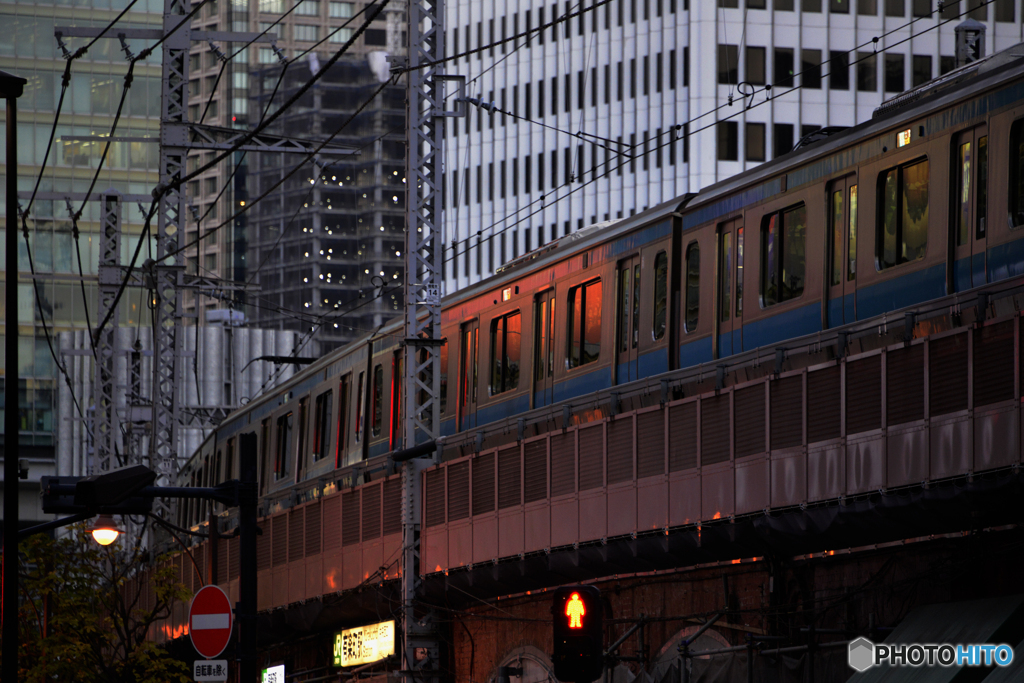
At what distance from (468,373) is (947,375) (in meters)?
12.3

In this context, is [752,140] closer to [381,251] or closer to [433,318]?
[381,251]

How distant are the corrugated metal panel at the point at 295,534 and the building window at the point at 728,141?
55534 millimetres

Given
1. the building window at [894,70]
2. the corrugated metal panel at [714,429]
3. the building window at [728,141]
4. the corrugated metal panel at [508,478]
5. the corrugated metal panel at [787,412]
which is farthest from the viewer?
the building window at [728,141]

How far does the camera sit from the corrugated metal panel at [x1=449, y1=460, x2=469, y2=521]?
22.5 metres

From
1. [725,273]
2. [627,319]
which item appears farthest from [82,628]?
[725,273]

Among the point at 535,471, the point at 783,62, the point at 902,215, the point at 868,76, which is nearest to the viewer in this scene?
the point at 902,215

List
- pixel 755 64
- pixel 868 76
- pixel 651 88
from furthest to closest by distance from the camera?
pixel 651 88
pixel 755 64
pixel 868 76

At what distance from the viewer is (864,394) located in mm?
15805

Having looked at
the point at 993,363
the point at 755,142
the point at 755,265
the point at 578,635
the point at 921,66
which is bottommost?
the point at 578,635

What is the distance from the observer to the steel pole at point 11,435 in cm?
1493

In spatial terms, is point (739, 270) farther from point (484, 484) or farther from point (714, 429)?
point (484, 484)

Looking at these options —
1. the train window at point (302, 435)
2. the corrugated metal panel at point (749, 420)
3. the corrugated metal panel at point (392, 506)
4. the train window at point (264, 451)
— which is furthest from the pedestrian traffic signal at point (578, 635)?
the train window at point (264, 451)

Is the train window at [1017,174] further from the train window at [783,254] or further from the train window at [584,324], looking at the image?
the train window at [584,324]

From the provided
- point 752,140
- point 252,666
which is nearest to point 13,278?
point 252,666
